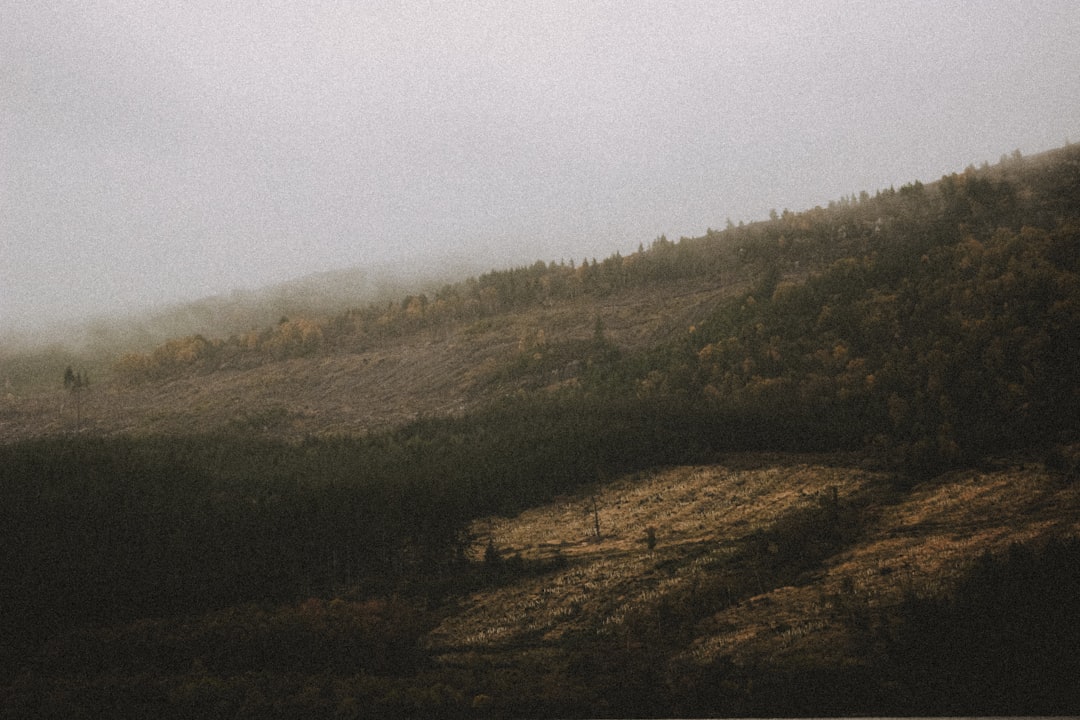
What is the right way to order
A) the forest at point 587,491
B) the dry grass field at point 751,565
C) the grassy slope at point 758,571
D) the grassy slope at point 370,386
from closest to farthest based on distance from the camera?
the forest at point 587,491 → the grassy slope at point 758,571 → the dry grass field at point 751,565 → the grassy slope at point 370,386

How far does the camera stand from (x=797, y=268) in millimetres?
153250

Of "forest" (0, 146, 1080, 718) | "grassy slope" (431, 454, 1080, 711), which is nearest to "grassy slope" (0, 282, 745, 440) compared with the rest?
"forest" (0, 146, 1080, 718)

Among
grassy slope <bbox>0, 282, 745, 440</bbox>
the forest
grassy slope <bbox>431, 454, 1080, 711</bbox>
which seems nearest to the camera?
the forest

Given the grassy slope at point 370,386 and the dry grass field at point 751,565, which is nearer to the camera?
the dry grass field at point 751,565

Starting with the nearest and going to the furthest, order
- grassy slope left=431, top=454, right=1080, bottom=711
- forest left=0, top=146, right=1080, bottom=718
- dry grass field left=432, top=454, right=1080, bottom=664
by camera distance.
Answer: forest left=0, top=146, right=1080, bottom=718, grassy slope left=431, top=454, right=1080, bottom=711, dry grass field left=432, top=454, right=1080, bottom=664

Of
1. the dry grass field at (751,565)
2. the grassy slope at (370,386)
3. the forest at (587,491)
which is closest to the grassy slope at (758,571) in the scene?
the dry grass field at (751,565)

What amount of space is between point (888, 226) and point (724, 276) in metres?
38.7

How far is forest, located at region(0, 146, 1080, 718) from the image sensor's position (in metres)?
24.5

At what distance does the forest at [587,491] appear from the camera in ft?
80.5

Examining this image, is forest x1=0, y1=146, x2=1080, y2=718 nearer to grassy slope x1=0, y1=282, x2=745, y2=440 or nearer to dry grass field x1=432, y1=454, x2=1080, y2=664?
dry grass field x1=432, y1=454, x2=1080, y2=664

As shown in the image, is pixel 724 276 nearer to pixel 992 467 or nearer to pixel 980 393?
pixel 980 393

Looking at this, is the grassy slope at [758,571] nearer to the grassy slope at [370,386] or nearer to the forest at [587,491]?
the forest at [587,491]

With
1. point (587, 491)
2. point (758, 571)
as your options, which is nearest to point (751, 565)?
point (758, 571)

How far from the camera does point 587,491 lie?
2931 inches
